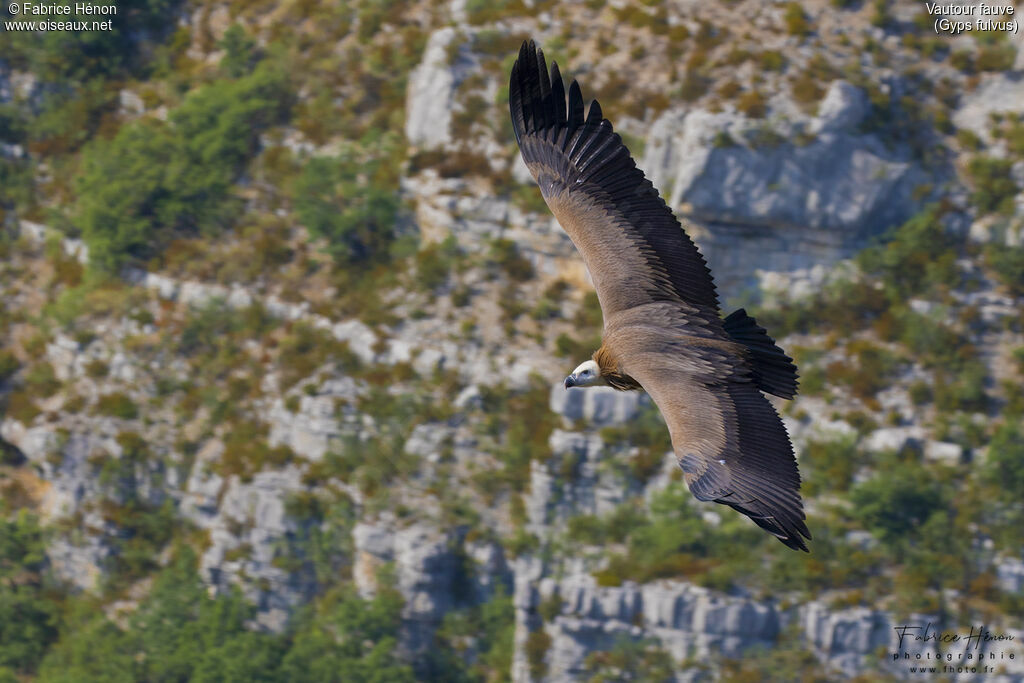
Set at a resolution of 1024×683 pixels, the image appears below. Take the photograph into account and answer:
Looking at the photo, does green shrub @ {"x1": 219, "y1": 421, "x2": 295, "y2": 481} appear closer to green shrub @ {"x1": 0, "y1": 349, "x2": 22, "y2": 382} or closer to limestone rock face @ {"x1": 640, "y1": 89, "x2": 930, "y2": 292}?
green shrub @ {"x1": 0, "y1": 349, "x2": 22, "y2": 382}

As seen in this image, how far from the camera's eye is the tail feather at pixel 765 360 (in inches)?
462

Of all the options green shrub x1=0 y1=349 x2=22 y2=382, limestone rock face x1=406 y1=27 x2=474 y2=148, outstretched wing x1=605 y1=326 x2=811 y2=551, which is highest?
limestone rock face x1=406 y1=27 x2=474 y2=148

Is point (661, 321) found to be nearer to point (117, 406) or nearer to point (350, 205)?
point (350, 205)

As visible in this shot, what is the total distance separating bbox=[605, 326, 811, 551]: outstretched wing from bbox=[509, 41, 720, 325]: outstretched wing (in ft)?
1.73

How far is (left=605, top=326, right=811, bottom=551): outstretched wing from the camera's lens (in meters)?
10.3

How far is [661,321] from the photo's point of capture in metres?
12.1

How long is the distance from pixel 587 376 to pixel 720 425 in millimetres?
1862

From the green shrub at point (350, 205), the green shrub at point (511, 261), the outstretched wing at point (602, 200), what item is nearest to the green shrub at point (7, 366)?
the green shrub at point (350, 205)

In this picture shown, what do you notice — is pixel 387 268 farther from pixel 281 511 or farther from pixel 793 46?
pixel 793 46

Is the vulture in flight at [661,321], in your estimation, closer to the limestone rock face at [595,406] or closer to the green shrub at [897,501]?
the limestone rock face at [595,406]

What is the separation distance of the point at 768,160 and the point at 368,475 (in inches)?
484

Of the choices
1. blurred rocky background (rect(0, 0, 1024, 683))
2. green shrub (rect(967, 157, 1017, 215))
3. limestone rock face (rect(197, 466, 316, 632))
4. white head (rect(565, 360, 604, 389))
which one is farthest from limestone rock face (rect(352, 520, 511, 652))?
white head (rect(565, 360, 604, 389))

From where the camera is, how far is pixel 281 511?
105ft

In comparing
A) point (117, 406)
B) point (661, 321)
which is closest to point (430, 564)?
point (117, 406)
